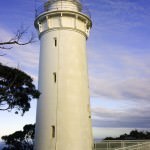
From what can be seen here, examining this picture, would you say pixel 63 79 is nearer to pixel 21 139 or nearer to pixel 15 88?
pixel 15 88

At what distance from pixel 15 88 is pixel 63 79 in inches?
204

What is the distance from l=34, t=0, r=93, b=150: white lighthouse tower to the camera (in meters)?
24.2

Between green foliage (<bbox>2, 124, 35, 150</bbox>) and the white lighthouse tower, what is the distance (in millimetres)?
14070

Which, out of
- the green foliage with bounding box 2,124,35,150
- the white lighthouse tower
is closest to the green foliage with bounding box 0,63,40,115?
the white lighthouse tower

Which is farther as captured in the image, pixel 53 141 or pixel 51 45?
pixel 51 45

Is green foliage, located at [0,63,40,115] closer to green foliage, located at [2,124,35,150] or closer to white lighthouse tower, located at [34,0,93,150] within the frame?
white lighthouse tower, located at [34,0,93,150]

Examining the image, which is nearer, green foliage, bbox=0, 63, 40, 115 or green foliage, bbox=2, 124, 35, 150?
green foliage, bbox=0, 63, 40, 115

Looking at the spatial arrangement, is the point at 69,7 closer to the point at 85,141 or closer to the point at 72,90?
the point at 72,90

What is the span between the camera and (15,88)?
21.2 m

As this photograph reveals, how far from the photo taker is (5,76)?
815 inches

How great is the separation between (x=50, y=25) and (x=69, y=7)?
2.38 metres


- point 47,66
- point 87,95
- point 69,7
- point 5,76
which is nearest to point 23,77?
point 5,76

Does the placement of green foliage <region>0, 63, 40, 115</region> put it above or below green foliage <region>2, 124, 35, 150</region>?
above

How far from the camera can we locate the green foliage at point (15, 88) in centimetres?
2059
